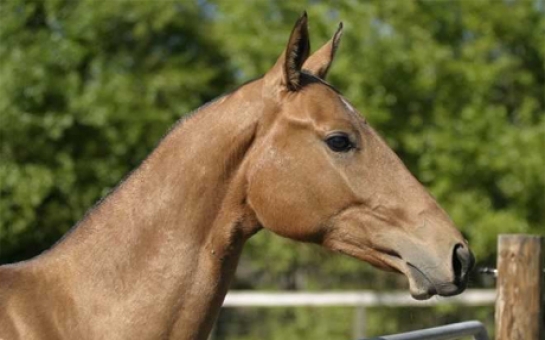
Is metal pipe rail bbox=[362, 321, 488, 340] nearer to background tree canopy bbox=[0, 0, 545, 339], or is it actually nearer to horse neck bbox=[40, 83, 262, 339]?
horse neck bbox=[40, 83, 262, 339]

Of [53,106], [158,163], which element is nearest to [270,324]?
[53,106]

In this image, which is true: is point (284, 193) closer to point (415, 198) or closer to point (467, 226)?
point (415, 198)

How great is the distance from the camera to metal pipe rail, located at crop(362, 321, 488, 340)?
12.1 feet

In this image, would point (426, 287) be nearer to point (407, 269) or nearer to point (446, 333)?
point (407, 269)

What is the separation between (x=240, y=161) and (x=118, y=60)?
10200mm

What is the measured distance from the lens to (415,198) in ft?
10.5

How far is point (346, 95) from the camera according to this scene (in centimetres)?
1187

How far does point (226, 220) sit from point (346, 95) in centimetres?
875

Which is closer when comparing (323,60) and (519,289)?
(323,60)

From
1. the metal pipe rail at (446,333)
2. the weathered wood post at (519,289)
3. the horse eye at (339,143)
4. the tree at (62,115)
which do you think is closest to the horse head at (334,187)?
the horse eye at (339,143)

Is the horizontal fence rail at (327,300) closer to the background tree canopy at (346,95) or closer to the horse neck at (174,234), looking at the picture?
the background tree canopy at (346,95)

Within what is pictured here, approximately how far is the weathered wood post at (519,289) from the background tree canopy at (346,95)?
6.09 meters

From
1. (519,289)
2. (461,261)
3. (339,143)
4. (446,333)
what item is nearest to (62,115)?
(519,289)

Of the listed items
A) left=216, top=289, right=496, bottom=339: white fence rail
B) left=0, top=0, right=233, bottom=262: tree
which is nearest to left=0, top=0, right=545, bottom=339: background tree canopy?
left=0, top=0, right=233, bottom=262: tree
